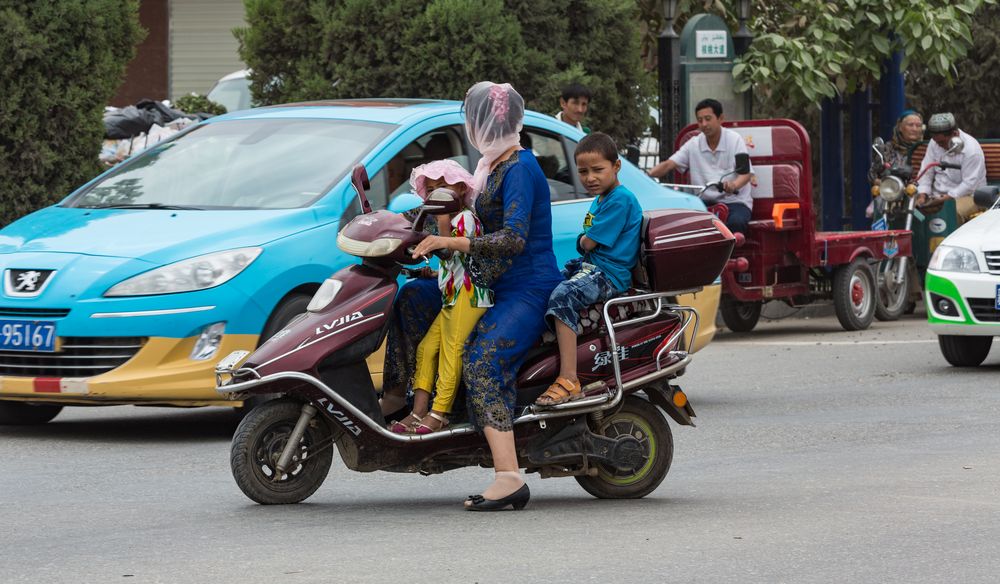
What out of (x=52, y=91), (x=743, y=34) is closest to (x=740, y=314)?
(x=743, y=34)

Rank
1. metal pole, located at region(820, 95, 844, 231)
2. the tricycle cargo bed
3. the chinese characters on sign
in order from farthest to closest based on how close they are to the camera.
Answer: metal pole, located at region(820, 95, 844, 231) → the chinese characters on sign → the tricycle cargo bed

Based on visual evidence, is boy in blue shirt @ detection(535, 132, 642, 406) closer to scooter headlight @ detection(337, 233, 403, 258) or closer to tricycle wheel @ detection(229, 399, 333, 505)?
scooter headlight @ detection(337, 233, 403, 258)

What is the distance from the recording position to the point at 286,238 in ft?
29.8

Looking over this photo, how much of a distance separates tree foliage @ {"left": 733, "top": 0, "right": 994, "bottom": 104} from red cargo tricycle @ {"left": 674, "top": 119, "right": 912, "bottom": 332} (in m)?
3.31

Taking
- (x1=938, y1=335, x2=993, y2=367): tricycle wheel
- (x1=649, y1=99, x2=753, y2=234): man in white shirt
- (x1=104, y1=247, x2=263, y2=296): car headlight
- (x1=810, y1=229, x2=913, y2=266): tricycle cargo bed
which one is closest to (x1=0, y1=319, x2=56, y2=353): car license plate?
(x1=104, y1=247, x2=263, y2=296): car headlight

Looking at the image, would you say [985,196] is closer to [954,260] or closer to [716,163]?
[954,260]

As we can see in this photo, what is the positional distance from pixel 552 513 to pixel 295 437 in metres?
1.04

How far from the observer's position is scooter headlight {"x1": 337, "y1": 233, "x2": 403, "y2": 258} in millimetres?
6973

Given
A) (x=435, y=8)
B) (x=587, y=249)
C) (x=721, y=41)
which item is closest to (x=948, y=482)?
(x=587, y=249)

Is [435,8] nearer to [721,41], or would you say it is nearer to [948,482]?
[721,41]

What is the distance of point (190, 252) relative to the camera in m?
8.83

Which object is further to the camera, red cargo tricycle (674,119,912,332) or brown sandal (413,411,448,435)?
red cargo tricycle (674,119,912,332)

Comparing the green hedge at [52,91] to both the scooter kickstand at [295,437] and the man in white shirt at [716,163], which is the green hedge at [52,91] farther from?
the scooter kickstand at [295,437]

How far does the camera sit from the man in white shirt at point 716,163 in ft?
48.3
